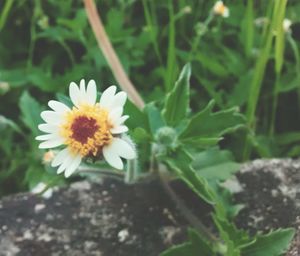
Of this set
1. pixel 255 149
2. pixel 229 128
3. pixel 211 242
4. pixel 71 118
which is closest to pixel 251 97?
pixel 255 149

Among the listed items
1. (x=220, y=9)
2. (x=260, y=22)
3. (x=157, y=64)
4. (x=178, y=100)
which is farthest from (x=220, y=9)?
(x=178, y=100)

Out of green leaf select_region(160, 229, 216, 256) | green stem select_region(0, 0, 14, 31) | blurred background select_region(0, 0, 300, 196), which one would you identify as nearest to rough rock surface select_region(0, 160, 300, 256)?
green leaf select_region(160, 229, 216, 256)

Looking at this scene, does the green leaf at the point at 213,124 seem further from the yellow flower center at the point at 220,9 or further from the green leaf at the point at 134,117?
the yellow flower center at the point at 220,9

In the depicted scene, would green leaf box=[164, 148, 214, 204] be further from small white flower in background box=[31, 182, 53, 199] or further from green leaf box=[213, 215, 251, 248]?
small white flower in background box=[31, 182, 53, 199]

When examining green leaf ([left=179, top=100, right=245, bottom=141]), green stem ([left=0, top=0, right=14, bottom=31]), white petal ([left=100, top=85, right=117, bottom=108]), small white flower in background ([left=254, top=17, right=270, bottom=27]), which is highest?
green stem ([left=0, top=0, right=14, bottom=31])

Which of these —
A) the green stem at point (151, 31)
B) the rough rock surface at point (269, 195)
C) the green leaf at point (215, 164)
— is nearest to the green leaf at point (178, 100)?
the green leaf at point (215, 164)

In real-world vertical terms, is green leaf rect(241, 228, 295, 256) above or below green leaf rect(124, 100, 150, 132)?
below

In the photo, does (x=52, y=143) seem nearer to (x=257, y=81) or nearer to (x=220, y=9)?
(x=257, y=81)

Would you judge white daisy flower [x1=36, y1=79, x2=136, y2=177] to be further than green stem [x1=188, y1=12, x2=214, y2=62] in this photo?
No
